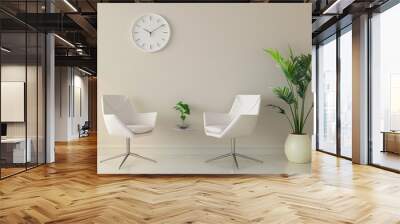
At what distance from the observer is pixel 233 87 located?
5.16 meters

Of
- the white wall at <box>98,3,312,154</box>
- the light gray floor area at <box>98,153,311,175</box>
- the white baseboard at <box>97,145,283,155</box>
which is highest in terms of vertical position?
the white wall at <box>98,3,312,154</box>

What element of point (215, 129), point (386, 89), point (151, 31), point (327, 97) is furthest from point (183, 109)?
point (327, 97)

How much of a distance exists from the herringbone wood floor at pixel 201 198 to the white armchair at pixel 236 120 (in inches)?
24.9

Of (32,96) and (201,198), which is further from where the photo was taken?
(32,96)

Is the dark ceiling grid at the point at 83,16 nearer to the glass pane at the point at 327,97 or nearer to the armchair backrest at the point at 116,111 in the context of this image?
the glass pane at the point at 327,97

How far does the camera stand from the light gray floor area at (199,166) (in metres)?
4.02

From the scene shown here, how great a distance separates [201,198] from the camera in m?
2.97

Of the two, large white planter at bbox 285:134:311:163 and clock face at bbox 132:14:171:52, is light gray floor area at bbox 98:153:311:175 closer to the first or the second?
large white planter at bbox 285:134:311:163

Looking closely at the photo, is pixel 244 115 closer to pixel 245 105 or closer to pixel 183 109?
pixel 245 105

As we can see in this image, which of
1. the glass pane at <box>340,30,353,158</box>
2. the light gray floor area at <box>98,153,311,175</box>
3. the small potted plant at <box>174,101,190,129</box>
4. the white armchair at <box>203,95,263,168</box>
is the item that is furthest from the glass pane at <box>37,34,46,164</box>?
the glass pane at <box>340,30,353,158</box>

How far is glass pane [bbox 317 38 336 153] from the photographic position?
253 inches

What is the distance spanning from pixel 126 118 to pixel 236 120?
176 cm

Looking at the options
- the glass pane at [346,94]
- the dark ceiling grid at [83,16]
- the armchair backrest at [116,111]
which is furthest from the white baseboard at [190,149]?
the dark ceiling grid at [83,16]

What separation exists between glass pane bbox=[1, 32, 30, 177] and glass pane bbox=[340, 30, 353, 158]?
16.8ft
